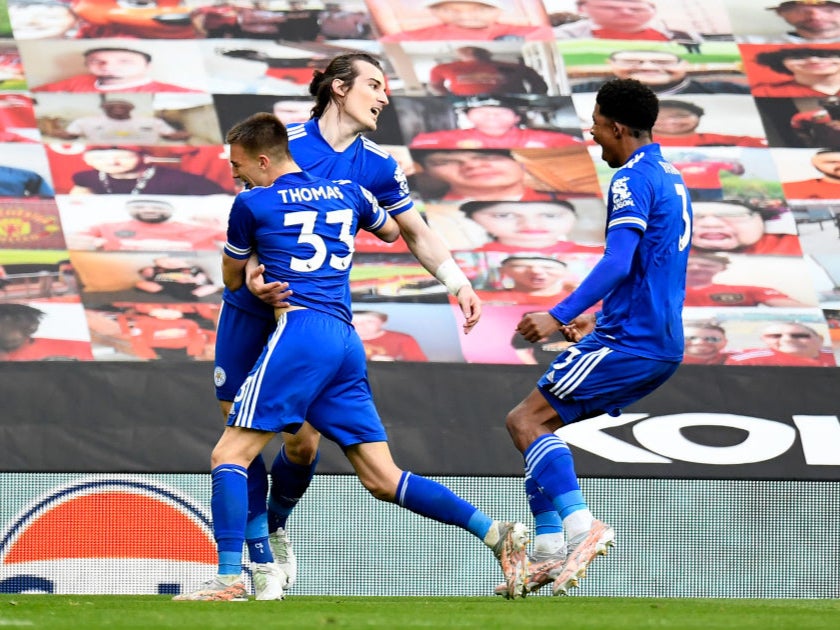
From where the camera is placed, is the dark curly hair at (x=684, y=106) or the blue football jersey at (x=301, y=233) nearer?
the blue football jersey at (x=301, y=233)

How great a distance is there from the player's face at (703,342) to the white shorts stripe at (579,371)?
3.03 m

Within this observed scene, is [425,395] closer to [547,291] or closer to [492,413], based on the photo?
[492,413]

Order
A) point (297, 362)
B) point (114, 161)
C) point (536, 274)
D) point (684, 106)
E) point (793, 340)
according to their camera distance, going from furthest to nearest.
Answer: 1. point (684, 106)
2. point (114, 161)
3. point (536, 274)
4. point (793, 340)
5. point (297, 362)

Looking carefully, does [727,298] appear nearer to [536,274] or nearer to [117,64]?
[536,274]

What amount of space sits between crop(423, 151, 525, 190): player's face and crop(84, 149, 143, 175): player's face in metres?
1.85

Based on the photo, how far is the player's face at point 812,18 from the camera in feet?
34.3

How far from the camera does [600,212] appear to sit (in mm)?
9000

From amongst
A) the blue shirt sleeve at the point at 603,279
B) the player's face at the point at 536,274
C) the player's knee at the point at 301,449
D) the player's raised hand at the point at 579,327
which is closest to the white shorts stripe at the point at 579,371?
the player's raised hand at the point at 579,327

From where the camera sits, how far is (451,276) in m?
5.34

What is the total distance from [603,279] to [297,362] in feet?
3.61

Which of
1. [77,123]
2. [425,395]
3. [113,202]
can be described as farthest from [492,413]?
[77,123]

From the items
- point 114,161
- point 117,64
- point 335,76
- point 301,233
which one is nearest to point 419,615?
point 301,233

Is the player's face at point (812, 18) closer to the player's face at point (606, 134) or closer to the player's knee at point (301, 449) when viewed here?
the player's face at point (606, 134)

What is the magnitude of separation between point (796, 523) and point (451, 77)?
3.98 meters
